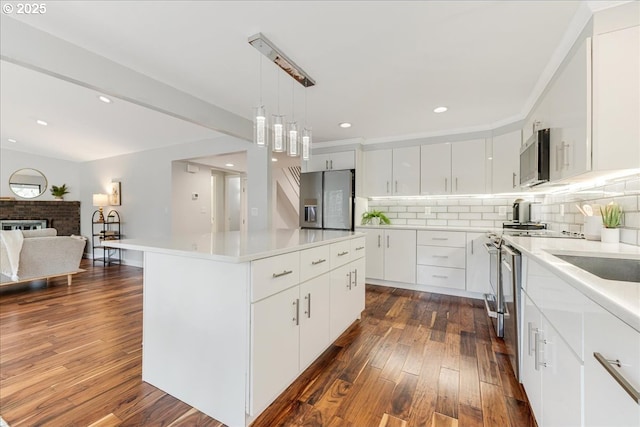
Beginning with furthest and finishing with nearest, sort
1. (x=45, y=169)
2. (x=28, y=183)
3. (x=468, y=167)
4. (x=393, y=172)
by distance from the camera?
1. (x=45, y=169)
2. (x=28, y=183)
3. (x=393, y=172)
4. (x=468, y=167)

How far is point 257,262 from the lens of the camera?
1.31 metres

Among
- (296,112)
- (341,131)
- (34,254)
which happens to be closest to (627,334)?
(296,112)

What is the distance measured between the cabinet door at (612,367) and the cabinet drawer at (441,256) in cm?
271

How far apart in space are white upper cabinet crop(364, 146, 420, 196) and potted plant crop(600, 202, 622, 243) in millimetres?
2224

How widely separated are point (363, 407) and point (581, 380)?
102cm

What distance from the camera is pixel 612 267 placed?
133 cm

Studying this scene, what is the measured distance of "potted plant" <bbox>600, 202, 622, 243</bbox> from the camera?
1.65 metres

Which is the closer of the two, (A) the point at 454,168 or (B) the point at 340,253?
(B) the point at 340,253

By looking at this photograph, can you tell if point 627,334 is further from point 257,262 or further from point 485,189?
point 485,189

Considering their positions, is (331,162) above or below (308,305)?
above

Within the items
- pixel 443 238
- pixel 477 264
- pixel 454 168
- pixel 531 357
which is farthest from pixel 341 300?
pixel 454 168

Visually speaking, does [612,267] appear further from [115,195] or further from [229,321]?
[115,195]

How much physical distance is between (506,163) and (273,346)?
11.2ft

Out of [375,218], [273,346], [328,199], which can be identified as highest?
[328,199]
